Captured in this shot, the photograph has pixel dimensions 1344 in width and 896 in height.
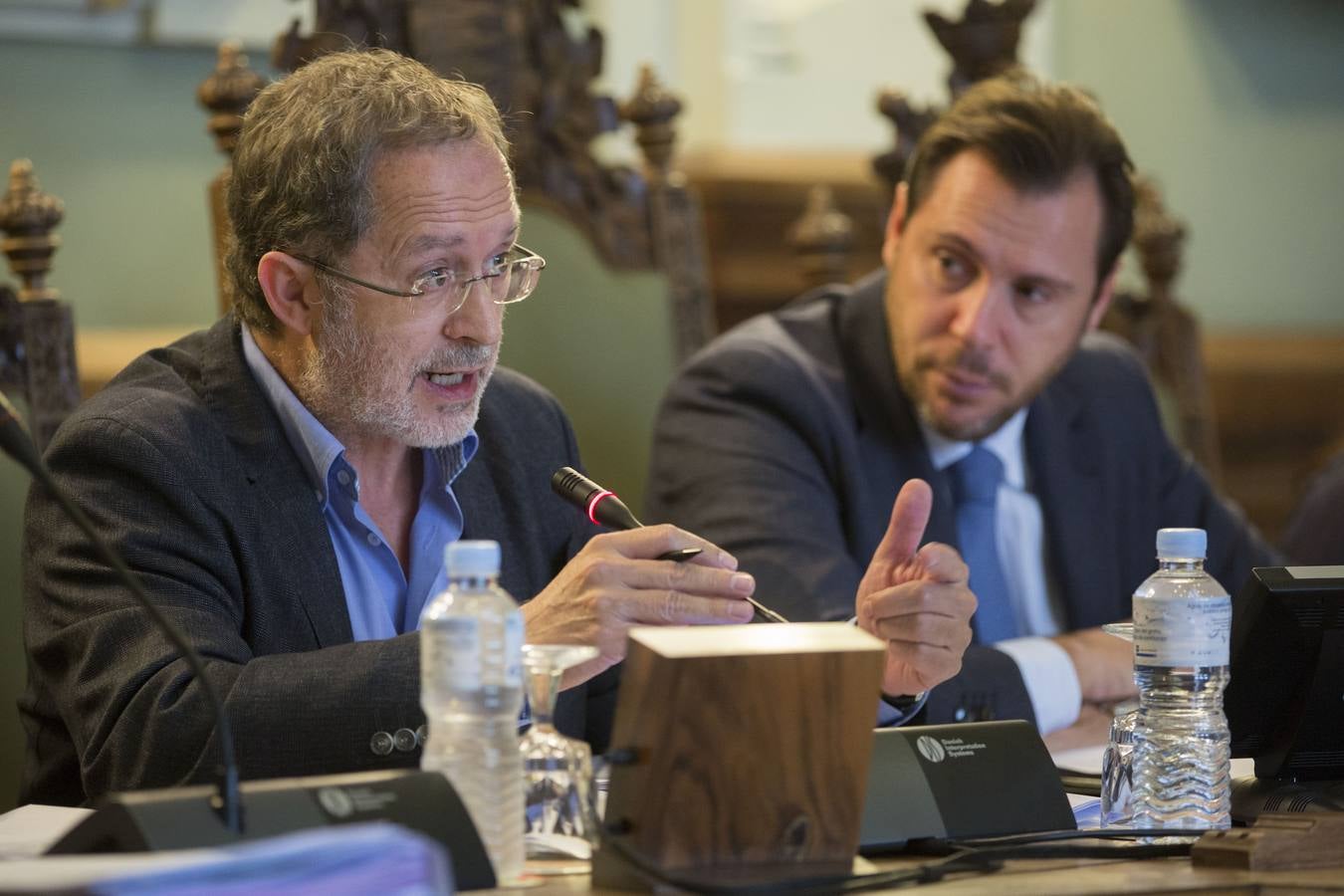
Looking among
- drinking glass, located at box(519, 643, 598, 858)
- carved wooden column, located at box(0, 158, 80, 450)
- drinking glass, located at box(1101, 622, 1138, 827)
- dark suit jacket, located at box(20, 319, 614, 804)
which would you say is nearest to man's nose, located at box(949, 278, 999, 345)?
dark suit jacket, located at box(20, 319, 614, 804)

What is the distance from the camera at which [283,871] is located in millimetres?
799

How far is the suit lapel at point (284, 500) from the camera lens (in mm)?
1636

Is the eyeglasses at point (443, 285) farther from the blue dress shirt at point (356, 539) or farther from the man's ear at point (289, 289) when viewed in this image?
the blue dress shirt at point (356, 539)

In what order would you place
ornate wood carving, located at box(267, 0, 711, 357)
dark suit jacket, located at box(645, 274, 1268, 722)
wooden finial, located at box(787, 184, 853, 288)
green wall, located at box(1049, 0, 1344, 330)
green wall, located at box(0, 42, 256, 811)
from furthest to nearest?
1. green wall, located at box(1049, 0, 1344, 330)
2. wooden finial, located at box(787, 184, 853, 288)
3. green wall, located at box(0, 42, 256, 811)
4. ornate wood carving, located at box(267, 0, 711, 357)
5. dark suit jacket, located at box(645, 274, 1268, 722)

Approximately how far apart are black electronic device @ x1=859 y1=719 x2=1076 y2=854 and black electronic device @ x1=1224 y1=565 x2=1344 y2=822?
0.18 meters

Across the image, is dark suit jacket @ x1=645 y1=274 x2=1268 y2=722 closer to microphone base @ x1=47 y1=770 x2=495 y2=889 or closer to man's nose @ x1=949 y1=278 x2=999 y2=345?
man's nose @ x1=949 y1=278 x2=999 y2=345

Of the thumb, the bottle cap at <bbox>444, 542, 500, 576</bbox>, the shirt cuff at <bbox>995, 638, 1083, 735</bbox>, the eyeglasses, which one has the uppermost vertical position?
the eyeglasses

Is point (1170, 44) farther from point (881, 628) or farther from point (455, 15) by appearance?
point (881, 628)

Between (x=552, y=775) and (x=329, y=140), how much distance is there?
0.76 m

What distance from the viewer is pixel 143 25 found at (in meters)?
2.66

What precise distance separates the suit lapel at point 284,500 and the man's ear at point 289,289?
2.9 inches

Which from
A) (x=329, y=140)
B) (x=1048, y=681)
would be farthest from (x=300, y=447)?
(x=1048, y=681)

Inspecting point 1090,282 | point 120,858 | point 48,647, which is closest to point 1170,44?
point 1090,282

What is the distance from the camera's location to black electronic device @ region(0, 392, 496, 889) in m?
0.98
